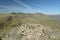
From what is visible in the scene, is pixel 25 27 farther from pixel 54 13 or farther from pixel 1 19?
pixel 1 19

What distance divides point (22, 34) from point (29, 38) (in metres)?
0.39

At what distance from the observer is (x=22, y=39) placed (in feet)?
17.3

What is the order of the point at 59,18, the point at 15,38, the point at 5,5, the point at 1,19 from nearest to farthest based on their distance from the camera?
the point at 15,38
the point at 5,5
the point at 59,18
the point at 1,19

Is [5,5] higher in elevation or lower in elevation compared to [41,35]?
higher

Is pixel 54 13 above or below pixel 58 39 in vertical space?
above

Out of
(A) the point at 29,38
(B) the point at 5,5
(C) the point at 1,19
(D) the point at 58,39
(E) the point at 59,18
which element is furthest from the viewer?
(C) the point at 1,19

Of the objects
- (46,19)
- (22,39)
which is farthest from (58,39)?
(46,19)

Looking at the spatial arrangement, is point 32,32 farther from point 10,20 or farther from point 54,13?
point 10,20

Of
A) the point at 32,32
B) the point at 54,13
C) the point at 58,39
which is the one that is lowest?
the point at 58,39

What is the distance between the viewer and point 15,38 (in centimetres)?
547

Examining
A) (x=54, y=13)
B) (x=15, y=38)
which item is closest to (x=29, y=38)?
(x=15, y=38)

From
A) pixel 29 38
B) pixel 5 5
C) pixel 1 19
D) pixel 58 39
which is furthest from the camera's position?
pixel 1 19

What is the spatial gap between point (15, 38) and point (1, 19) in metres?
6.86

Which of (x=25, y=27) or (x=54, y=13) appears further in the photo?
(x=54, y=13)
